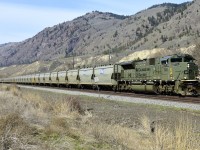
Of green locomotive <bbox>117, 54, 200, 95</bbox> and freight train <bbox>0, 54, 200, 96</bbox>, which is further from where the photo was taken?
freight train <bbox>0, 54, 200, 96</bbox>

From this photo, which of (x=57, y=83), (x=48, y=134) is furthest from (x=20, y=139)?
(x=57, y=83)

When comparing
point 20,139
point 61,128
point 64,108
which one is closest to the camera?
point 20,139

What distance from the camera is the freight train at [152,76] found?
28.5 m

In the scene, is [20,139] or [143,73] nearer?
[20,139]

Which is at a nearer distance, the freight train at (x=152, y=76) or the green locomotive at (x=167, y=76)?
the green locomotive at (x=167, y=76)

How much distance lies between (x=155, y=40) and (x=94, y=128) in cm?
18140

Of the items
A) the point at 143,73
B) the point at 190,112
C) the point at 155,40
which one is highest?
the point at 155,40

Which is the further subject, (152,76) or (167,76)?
(152,76)

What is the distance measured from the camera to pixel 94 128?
12219 mm

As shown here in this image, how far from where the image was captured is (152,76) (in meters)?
32.2

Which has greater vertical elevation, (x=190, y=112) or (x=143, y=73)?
(x=143, y=73)

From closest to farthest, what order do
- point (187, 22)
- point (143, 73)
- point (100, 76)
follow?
point (143, 73) → point (100, 76) → point (187, 22)

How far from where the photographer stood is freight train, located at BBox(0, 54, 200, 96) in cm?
2850

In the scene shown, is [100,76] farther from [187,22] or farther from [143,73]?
[187,22]
